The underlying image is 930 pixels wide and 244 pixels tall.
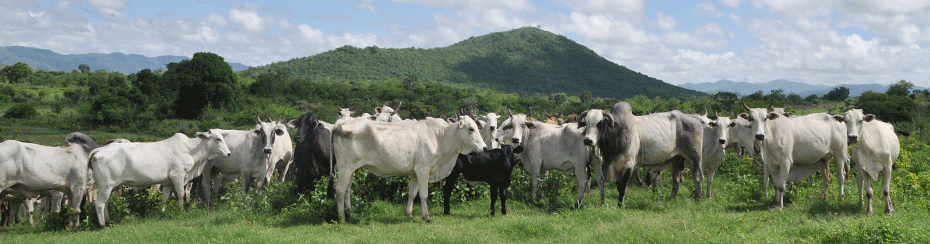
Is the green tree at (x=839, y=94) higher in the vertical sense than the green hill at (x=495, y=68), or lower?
lower

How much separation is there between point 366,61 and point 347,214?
357ft

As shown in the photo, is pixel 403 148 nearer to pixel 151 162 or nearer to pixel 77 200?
pixel 151 162

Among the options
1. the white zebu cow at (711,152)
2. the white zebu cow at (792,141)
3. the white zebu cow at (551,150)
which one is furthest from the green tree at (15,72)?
the white zebu cow at (792,141)

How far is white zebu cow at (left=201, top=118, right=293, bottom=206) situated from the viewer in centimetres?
1217

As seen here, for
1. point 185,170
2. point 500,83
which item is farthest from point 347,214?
point 500,83

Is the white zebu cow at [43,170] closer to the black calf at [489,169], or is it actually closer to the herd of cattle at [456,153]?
the herd of cattle at [456,153]

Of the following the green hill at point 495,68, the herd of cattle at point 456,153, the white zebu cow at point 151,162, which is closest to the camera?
the herd of cattle at point 456,153

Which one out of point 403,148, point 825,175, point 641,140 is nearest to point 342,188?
point 403,148

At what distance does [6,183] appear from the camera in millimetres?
10117

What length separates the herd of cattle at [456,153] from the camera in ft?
32.2

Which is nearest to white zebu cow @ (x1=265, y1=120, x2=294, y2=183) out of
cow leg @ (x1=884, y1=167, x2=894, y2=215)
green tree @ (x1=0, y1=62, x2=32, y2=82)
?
cow leg @ (x1=884, y1=167, x2=894, y2=215)

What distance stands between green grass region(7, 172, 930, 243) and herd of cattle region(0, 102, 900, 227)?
43cm

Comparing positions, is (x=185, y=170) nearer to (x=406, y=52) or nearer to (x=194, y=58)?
(x=194, y=58)

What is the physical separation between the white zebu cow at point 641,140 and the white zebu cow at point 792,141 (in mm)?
1297
